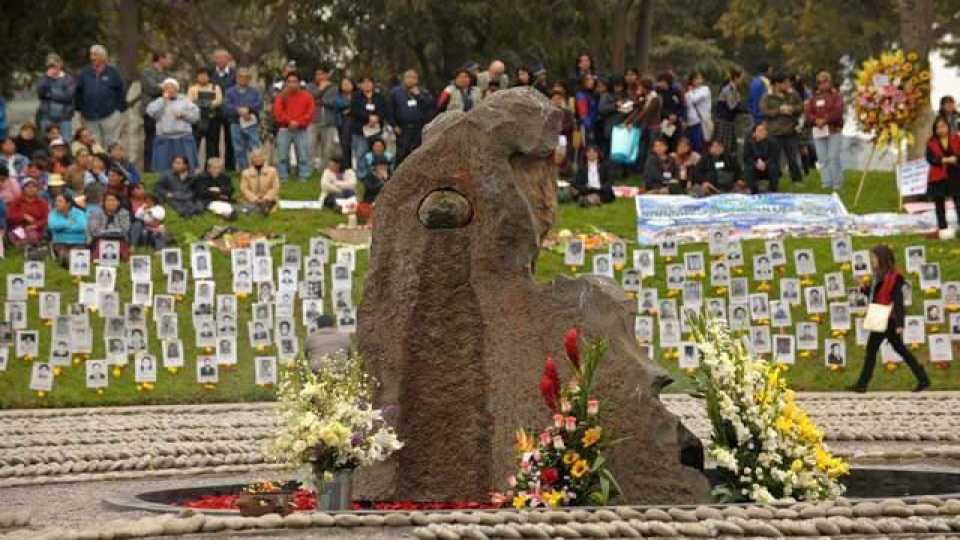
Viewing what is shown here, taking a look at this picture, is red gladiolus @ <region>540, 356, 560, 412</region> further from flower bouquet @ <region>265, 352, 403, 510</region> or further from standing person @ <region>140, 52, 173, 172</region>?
standing person @ <region>140, 52, 173, 172</region>

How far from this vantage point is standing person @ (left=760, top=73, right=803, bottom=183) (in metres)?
38.5

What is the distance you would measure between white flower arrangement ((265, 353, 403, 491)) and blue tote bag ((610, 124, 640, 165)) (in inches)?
844

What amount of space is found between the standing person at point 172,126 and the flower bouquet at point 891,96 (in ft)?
32.5

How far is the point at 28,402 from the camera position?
1120 inches

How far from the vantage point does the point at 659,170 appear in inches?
1494

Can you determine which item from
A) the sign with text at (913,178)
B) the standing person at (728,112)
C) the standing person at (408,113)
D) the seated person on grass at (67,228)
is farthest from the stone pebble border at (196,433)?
the standing person at (728,112)

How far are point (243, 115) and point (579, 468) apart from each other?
22667 mm

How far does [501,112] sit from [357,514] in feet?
12.1

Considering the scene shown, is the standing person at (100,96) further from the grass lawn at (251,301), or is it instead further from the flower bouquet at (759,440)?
the flower bouquet at (759,440)

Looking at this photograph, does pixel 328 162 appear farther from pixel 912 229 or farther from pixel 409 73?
pixel 912 229

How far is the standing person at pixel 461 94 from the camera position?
36969 mm

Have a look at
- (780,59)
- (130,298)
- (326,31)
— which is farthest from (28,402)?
(780,59)

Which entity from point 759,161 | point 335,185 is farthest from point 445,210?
point 759,161

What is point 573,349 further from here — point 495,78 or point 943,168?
point 495,78
